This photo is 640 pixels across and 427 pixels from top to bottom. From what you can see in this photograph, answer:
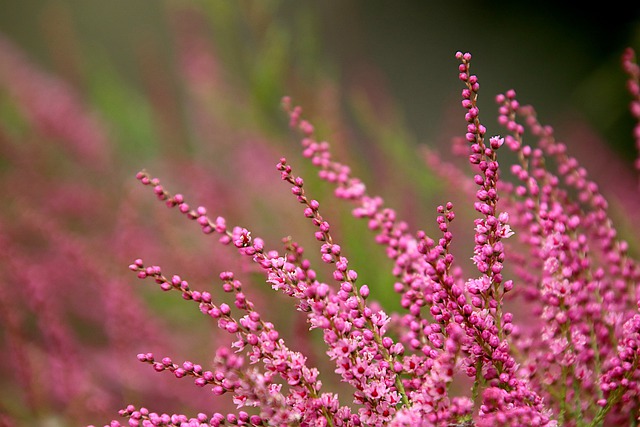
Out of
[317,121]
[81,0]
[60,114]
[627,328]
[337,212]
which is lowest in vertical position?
[627,328]

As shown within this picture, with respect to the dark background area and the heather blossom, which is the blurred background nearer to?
the dark background area

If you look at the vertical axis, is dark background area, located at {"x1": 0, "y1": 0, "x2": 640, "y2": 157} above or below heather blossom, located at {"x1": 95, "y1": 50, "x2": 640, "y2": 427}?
above

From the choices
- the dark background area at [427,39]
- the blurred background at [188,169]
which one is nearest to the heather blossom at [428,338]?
the blurred background at [188,169]

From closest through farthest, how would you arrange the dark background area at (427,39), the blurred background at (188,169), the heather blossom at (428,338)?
the heather blossom at (428,338) → the blurred background at (188,169) → the dark background area at (427,39)

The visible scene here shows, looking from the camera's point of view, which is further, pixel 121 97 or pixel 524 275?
pixel 121 97

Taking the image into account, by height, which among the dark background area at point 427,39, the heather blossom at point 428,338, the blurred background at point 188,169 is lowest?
the heather blossom at point 428,338

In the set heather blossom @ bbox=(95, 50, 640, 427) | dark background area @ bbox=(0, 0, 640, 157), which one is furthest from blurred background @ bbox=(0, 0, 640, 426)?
heather blossom @ bbox=(95, 50, 640, 427)

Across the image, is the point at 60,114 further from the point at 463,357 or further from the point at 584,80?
the point at 584,80

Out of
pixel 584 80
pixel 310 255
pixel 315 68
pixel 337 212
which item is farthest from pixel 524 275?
pixel 584 80

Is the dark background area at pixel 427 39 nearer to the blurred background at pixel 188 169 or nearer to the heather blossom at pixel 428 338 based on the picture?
the blurred background at pixel 188 169
